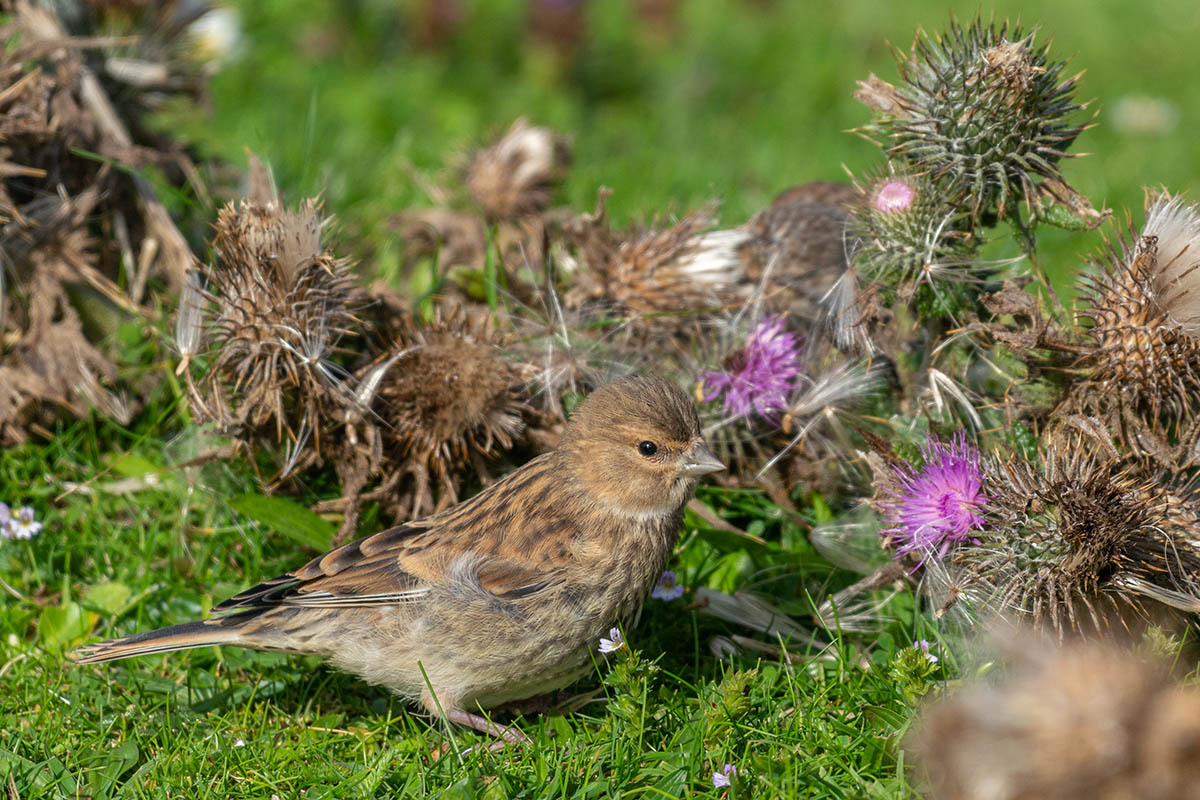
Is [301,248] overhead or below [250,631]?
overhead

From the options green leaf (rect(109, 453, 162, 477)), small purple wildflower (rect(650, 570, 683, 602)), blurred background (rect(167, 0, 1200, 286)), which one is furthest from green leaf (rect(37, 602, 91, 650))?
blurred background (rect(167, 0, 1200, 286))

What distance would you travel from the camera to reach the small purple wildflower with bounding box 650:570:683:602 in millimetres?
4594

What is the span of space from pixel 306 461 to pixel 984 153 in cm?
288

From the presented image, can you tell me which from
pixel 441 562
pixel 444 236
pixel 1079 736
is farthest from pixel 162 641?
pixel 1079 736

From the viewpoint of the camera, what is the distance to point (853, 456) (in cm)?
490

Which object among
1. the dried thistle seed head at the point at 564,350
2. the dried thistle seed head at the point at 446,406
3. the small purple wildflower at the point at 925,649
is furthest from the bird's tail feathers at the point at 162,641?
the small purple wildflower at the point at 925,649

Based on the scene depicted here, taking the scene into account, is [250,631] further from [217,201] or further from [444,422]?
[217,201]

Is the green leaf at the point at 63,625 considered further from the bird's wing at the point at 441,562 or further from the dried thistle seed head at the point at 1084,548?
the dried thistle seed head at the point at 1084,548

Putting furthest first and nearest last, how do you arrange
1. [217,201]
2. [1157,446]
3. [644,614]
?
[217,201], [644,614], [1157,446]

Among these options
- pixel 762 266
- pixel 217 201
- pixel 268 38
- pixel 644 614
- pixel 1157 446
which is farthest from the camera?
pixel 268 38

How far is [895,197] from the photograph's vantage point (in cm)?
430

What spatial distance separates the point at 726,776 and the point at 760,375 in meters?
1.97

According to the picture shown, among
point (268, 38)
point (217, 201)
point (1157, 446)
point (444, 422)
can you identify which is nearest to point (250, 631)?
point (444, 422)

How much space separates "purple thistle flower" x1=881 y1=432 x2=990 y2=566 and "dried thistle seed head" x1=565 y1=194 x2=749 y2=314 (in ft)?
4.77
